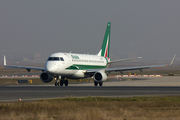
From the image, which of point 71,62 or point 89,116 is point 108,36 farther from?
point 89,116

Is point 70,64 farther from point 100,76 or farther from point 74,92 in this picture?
point 74,92

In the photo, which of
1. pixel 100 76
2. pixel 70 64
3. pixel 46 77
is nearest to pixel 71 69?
pixel 70 64

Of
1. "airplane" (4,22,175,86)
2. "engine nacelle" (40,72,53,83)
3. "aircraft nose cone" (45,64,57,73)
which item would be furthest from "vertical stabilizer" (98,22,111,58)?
"aircraft nose cone" (45,64,57,73)

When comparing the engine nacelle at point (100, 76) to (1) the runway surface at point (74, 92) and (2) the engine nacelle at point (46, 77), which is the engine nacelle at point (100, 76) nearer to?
(2) the engine nacelle at point (46, 77)

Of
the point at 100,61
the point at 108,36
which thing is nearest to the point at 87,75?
the point at 100,61

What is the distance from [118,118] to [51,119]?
3063 mm

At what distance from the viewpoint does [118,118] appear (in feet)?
48.7

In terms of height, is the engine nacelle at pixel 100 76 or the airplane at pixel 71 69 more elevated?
the airplane at pixel 71 69

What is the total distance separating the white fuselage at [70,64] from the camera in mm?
45969

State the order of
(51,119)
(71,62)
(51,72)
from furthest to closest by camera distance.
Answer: (71,62) < (51,72) < (51,119)

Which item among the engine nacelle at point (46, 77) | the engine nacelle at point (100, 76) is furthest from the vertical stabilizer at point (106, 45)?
the engine nacelle at point (46, 77)

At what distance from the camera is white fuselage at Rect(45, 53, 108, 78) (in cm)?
4597

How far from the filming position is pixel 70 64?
1922 inches

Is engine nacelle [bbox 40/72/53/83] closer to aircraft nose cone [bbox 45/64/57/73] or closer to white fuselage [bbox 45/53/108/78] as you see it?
white fuselage [bbox 45/53/108/78]
